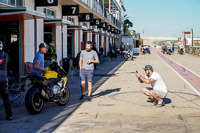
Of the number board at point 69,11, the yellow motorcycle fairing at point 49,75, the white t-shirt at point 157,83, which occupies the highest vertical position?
the number board at point 69,11

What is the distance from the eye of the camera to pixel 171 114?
7555 millimetres

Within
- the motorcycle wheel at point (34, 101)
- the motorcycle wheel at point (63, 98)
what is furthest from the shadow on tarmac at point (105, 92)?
the motorcycle wheel at point (34, 101)

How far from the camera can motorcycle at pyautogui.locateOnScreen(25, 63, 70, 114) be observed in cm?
730

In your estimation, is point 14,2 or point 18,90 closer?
point 18,90

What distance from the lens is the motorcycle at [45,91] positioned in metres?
7.30

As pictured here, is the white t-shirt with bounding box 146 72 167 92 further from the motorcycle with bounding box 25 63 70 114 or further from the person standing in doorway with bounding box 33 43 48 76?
the person standing in doorway with bounding box 33 43 48 76

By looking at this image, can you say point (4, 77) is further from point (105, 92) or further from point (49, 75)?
point (105, 92)

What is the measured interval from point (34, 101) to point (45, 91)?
0.53 meters

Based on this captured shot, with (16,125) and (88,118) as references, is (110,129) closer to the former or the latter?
(88,118)

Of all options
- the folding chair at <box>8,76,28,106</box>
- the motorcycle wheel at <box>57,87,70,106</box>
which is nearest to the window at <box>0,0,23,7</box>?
the folding chair at <box>8,76,28,106</box>

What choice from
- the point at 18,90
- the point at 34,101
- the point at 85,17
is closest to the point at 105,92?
the point at 18,90

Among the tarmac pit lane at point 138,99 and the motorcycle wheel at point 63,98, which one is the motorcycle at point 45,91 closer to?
the motorcycle wheel at point 63,98

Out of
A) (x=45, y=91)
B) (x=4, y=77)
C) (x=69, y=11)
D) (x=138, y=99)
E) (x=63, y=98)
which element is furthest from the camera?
(x=69, y=11)

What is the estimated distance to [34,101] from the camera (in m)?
7.37
